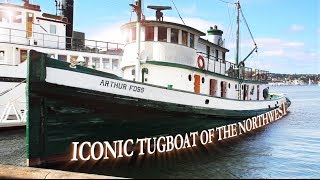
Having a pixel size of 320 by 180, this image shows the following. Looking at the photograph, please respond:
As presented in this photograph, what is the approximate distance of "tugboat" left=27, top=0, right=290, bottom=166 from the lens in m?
9.55

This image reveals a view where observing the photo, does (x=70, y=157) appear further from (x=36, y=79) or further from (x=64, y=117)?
(x=36, y=79)

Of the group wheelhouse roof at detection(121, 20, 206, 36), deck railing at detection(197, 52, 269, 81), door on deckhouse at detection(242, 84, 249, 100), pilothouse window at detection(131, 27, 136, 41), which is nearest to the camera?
wheelhouse roof at detection(121, 20, 206, 36)

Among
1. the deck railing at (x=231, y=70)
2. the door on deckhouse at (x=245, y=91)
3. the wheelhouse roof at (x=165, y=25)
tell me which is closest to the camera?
the wheelhouse roof at (x=165, y=25)

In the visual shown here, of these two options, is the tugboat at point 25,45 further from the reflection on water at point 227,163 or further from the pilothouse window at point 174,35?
the reflection on water at point 227,163

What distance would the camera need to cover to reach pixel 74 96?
9852 millimetres

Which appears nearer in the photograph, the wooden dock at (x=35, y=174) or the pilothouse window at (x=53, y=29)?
the wooden dock at (x=35, y=174)

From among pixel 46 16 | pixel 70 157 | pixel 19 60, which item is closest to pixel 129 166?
pixel 70 157

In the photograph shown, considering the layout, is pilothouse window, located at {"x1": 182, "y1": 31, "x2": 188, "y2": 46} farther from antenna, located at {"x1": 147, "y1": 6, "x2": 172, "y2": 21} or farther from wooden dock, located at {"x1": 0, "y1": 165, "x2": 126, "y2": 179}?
wooden dock, located at {"x1": 0, "y1": 165, "x2": 126, "y2": 179}

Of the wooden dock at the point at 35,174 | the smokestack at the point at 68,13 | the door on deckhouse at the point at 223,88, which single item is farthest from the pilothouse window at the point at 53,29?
the wooden dock at the point at 35,174

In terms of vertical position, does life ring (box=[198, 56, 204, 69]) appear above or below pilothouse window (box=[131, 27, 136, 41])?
below

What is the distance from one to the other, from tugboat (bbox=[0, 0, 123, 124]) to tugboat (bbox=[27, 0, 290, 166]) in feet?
24.4

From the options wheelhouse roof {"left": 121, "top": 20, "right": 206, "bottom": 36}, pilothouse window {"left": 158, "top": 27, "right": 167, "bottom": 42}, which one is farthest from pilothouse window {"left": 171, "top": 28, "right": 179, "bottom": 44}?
pilothouse window {"left": 158, "top": 27, "right": 167, "bottom": 42}

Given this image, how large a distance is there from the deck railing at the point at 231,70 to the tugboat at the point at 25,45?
7429 mm

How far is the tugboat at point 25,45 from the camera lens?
19547mm
